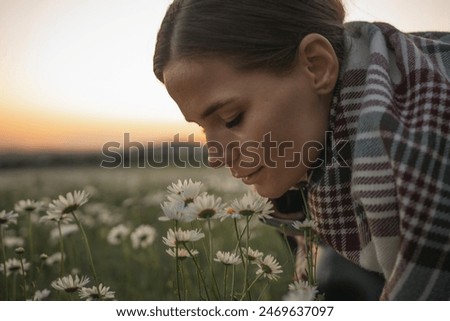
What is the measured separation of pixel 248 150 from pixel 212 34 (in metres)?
0.14

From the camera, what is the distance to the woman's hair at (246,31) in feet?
2.45

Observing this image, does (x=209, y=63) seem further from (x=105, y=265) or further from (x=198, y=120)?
(x=105, y=265)

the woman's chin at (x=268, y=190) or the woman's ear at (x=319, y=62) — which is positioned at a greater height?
the woman's ear at (x=319, y=62)

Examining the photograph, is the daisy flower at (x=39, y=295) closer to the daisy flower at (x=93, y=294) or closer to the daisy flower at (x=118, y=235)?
the daisy flower at (x=93, y=294)

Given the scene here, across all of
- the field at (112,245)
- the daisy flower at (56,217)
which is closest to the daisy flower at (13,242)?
the field at (112,245)

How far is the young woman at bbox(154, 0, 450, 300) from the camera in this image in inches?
26.3

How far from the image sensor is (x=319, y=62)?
0.76 m

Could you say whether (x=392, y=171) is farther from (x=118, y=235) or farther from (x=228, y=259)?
(x=118, y=235)

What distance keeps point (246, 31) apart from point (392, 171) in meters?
0.24

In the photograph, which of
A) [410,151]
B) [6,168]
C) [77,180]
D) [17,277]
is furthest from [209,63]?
[77,180]

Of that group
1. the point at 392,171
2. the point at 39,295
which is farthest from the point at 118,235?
the point at 392,171

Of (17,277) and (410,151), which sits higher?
(410,151)

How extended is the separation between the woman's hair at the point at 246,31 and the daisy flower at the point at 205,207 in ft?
0.51

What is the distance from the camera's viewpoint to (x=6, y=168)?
4.21ft
